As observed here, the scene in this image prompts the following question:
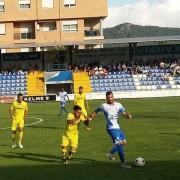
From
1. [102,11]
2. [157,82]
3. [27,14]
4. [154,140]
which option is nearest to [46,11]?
[27,14]

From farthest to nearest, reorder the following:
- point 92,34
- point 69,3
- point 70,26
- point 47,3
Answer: point 92,34, point 70,26, point 69,3, point 47,3

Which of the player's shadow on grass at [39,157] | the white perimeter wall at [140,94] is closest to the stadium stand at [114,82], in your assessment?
the white perimeter wall at [140,94]

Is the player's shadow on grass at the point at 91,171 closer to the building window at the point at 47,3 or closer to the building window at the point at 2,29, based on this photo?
the building window at the point at 2,29

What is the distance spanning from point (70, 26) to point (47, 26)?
11.1 ft

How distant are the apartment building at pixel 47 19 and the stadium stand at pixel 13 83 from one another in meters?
11.4

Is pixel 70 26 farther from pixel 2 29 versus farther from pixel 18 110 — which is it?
pixel 18 110

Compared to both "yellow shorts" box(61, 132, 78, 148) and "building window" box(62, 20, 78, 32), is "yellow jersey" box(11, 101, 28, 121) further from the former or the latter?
"building window" box(62, 20, 78, 32)

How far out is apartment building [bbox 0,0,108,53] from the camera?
77875mm

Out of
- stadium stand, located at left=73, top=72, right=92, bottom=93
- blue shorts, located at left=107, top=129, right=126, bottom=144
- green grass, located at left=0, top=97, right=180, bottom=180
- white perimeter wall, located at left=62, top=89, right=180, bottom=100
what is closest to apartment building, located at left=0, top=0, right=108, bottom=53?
stadium stand, located at left=73, top=72, right=92, bottom=93

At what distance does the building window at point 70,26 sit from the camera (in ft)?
259

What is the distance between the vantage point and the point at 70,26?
79.0 meters

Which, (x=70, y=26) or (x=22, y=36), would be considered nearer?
(x=22, y=36)

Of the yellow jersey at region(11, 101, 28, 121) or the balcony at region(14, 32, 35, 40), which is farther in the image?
the balcony at region(14, 32, 35, 40)

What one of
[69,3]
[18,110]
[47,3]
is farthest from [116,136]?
[69,3]
